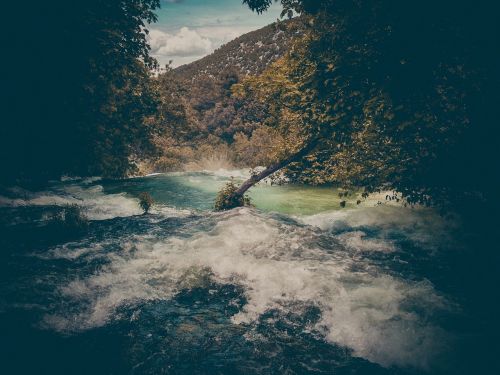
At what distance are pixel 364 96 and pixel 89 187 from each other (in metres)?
24.1

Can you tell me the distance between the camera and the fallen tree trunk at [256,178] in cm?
1294

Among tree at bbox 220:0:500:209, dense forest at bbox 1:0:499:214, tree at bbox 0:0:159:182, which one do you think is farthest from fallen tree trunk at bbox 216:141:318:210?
tree at bbox 0:0:159:182

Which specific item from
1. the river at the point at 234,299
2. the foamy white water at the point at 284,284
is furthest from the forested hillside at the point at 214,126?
the foamy white water at the point at 284,284

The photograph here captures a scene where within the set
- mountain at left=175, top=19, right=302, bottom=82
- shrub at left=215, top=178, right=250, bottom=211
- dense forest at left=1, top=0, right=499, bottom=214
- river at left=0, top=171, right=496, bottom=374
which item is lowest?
river at left=0, top=171, right=496, bottom=374

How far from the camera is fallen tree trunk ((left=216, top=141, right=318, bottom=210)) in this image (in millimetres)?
12941

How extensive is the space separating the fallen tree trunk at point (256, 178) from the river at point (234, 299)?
5.87ft

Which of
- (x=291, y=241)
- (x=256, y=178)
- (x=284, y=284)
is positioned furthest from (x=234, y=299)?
(x=256, y=178)

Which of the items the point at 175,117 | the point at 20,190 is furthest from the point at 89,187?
the point at 175,117

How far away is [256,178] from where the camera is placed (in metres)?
14.7

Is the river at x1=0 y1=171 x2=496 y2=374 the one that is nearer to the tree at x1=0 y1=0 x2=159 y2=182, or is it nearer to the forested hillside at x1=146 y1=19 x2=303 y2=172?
the tree at x1=0 y1=0 x2=159 y2=182

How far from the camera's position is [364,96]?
270 inches

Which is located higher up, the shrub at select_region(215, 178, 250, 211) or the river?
the shrub at select_region(215, 178, 250, 211)

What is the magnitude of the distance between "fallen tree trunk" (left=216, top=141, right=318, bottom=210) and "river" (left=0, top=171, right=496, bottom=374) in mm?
1788

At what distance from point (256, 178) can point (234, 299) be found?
786 centimetres
